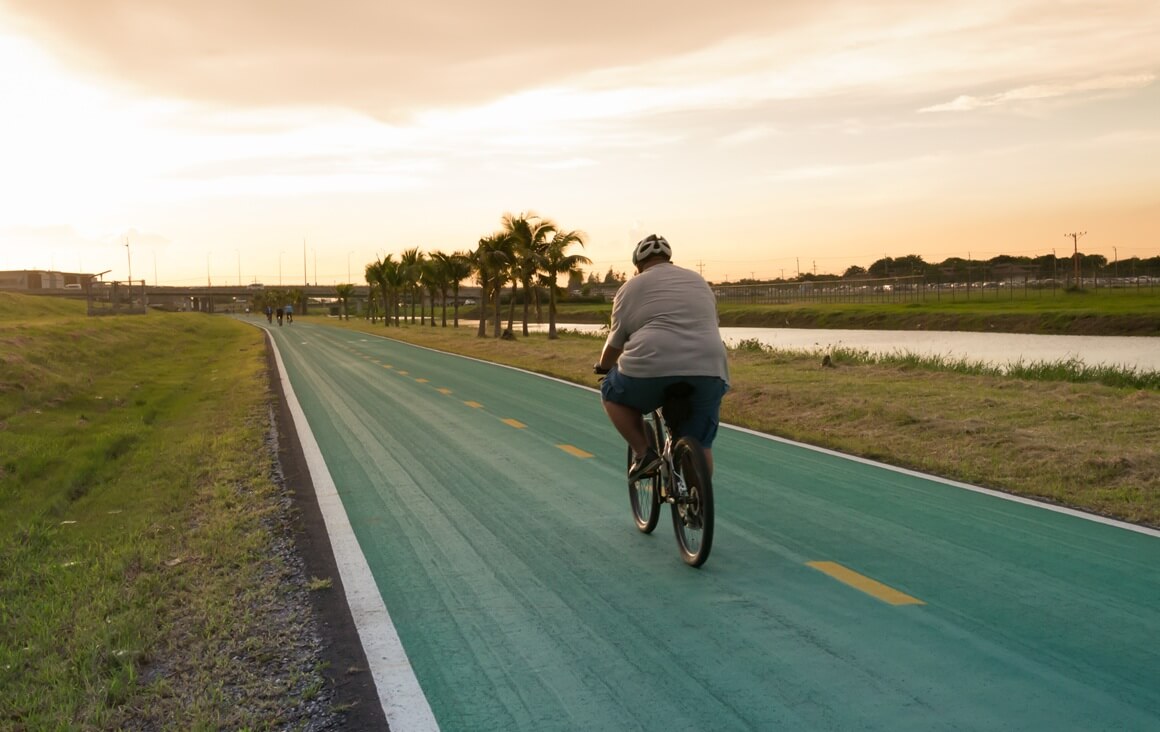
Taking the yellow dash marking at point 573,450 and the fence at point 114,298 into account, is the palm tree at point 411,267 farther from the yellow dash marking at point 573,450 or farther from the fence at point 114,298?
the yellow dash marking at point 573,450

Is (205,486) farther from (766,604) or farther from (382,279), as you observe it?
(382,279)

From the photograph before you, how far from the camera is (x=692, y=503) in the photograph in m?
6.46

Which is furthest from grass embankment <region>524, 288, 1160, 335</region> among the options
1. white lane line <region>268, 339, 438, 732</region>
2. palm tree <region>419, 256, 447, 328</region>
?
white lane line <region>268, 339, 438, 732</region>

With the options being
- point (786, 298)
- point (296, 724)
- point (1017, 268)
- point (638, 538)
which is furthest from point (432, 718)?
point (786, 298)

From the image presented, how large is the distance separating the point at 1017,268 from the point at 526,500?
105m

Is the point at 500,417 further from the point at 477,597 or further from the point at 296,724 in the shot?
the point at 296,724

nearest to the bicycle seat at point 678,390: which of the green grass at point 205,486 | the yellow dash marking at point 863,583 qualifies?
the yellow dash marking at point 863,583

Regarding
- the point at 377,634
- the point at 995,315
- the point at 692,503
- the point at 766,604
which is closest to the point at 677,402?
the point at 692,503

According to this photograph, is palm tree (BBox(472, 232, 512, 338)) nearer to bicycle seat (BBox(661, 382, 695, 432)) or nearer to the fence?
the fence

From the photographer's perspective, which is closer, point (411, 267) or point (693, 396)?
point (693, 396)

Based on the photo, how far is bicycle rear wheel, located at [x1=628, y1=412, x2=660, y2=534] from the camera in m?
7.07

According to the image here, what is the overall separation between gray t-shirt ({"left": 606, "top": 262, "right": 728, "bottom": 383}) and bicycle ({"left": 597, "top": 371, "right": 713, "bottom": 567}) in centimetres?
19

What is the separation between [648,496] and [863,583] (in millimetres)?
1835

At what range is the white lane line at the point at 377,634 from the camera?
428 cm
